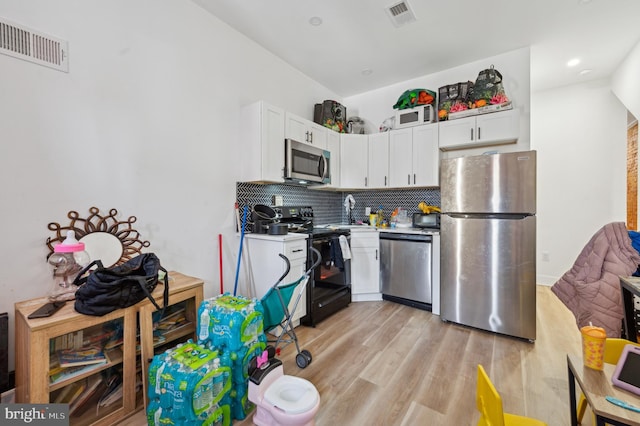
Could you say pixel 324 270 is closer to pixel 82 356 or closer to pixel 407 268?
pixel 407 268

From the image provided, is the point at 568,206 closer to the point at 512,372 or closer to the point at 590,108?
the point at 590,108

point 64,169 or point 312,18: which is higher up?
point 312,18

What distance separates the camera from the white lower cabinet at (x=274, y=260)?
251 centimetres

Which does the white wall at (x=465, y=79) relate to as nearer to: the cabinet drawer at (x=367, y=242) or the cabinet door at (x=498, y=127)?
the cabinet door at (x=498, y=127)

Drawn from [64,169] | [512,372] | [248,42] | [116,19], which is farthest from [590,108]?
[64,169]

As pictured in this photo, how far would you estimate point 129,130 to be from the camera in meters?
1.98

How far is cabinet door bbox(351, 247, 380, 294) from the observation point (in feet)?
11.3

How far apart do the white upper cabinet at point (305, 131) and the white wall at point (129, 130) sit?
0.52 metres

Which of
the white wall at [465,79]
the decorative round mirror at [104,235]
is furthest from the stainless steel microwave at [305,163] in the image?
the decorative round mirror at [104,235]

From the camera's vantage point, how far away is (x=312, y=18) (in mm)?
2557

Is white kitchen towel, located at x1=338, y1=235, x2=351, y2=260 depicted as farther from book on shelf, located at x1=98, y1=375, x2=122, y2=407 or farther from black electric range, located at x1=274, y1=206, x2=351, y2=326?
book on shelf, located at x1=98, y1=375, x2=122, y2=407

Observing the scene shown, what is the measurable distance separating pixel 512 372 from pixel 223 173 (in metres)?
2.97

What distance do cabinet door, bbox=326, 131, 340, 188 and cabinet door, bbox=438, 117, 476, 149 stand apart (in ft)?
4.40

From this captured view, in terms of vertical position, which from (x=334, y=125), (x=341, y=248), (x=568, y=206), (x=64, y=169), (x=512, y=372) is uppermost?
(x=334, y=125)
